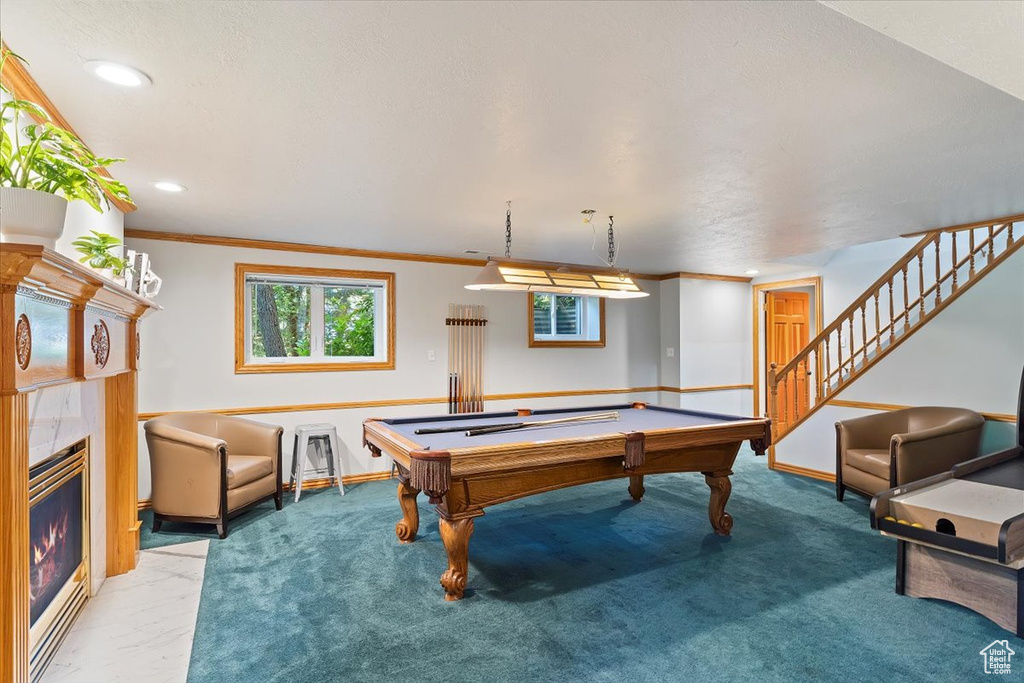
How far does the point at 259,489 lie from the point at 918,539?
418cm

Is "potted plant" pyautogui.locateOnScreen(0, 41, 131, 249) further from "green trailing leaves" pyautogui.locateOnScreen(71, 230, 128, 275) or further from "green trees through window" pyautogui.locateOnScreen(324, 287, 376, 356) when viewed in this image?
"green trees through window" pyautogui.locateOnScreen(324, 287, 376, 356)

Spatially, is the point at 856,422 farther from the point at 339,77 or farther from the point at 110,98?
the point at 110,98

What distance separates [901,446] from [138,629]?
15.4 ft

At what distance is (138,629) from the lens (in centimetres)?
248

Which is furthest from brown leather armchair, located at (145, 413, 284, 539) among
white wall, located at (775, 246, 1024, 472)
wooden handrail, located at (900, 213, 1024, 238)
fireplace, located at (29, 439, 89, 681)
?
wooden handrail, located at (900, 213, 1024, 238)

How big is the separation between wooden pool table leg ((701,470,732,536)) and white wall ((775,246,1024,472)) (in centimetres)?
219

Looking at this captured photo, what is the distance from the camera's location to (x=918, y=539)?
2570 mm

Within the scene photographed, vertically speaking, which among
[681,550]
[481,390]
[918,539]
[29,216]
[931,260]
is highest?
[931,260]

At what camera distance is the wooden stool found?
4.55 m

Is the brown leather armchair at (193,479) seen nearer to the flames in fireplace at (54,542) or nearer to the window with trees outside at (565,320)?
the flames in fireplace at (54,542)

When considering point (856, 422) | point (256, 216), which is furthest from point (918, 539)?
point (256, 216)

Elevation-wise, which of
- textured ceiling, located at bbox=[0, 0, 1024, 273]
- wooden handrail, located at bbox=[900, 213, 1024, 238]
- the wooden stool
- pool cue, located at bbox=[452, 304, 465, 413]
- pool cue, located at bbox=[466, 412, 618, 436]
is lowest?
the wooden stool

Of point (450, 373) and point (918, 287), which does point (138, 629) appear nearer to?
point (450, 373)

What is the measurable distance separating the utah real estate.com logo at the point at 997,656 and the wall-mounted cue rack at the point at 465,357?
4251 millimetres
